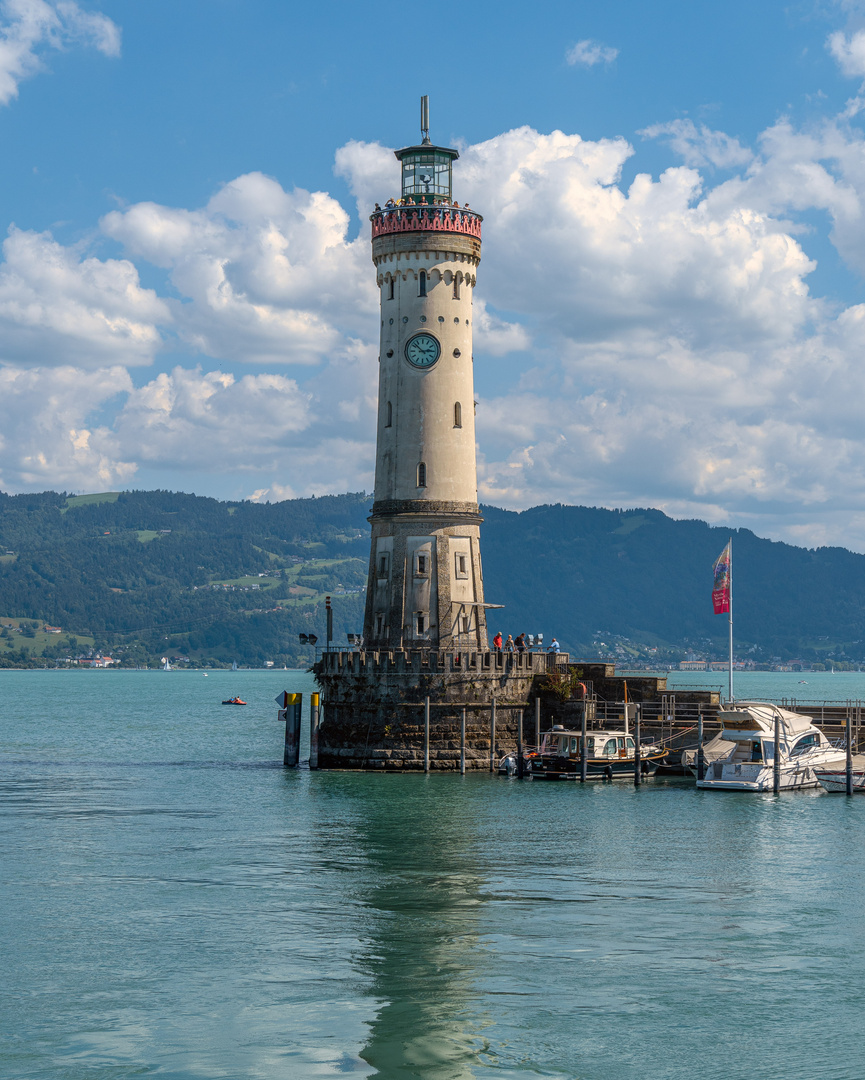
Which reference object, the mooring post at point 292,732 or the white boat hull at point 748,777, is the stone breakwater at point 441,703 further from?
the white boat hull at point 748,777

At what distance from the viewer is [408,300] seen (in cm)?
7969

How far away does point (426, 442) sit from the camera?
79000 millimetres

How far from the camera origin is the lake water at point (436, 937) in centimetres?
2894

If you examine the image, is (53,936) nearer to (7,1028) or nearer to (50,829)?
(7,1028)

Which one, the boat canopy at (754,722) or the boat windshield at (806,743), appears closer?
the boat canopy at (754,722)

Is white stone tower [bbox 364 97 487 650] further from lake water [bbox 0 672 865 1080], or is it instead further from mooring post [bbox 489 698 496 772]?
lake water [bbox 0 672 865 1080]

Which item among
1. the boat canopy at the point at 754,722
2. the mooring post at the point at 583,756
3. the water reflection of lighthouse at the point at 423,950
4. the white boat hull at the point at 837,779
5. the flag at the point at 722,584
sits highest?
the flag at the point at 722,584

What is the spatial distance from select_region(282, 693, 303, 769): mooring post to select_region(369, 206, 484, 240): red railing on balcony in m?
28.0

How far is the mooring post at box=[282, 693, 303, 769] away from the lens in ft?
261

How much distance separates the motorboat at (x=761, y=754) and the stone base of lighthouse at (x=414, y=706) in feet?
39.1

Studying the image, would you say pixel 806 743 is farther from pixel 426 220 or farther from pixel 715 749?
pixel 426 220

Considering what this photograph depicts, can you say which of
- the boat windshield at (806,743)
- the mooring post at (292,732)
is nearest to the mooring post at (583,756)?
the boat windshield at (806,743)

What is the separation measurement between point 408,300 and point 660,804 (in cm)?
3290

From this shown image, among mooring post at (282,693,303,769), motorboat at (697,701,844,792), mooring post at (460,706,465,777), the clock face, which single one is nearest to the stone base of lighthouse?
mooring post at (460,706,465,777)
